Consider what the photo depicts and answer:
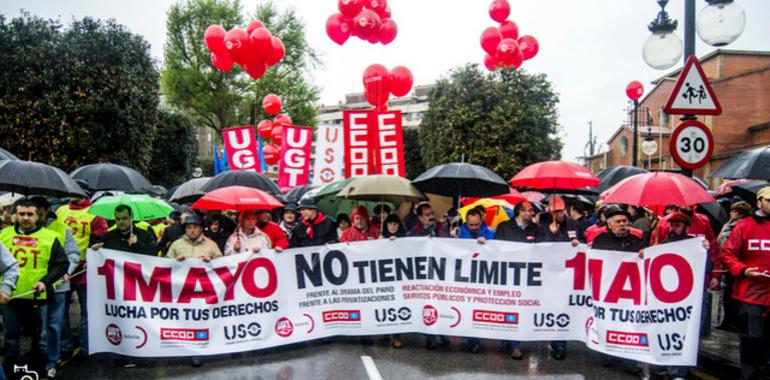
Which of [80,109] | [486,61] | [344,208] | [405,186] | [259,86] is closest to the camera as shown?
[405,186]

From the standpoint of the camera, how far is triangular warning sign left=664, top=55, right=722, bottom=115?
21.6 ft

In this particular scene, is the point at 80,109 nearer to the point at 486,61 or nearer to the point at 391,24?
the point at 391,24

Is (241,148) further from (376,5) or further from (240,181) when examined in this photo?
(240,181)

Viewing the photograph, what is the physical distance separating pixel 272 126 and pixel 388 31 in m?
12.3

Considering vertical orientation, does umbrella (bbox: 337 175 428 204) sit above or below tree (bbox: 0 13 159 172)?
below

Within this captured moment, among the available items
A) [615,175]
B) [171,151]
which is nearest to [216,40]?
[615,175]

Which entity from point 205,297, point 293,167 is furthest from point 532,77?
point 205,297

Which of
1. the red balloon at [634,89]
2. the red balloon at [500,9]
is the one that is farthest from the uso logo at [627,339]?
the red balloon at [634,89]

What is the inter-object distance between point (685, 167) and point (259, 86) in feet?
115

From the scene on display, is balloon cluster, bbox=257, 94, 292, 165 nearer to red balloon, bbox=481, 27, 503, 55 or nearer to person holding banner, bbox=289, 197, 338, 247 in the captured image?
red balloon, bbox=481, 27, 503, 55

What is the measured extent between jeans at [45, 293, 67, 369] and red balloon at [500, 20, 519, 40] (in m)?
15.4

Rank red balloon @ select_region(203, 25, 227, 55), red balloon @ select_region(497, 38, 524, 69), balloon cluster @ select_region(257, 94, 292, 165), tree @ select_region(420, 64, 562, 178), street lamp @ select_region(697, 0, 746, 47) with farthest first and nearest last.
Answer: tree @ select_region(420, 64, 562, 178) → balloon cluster @ select_region(257, 94, 292, 165) → red balloon @ select_region(497, 38, 524, 69) → red balloon @ select_region(203, 25, 227, 55) → street lamp @ select_region(697, 0, 746, 47)

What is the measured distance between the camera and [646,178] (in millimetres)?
6395

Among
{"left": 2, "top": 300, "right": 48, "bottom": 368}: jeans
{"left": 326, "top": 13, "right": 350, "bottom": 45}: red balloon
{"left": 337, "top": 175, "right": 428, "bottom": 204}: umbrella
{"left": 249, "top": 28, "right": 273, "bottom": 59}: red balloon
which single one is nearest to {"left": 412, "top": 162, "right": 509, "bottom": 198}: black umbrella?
{"left": 337, "top": 175, "right": 428, "bottom": 204}: umbrella
